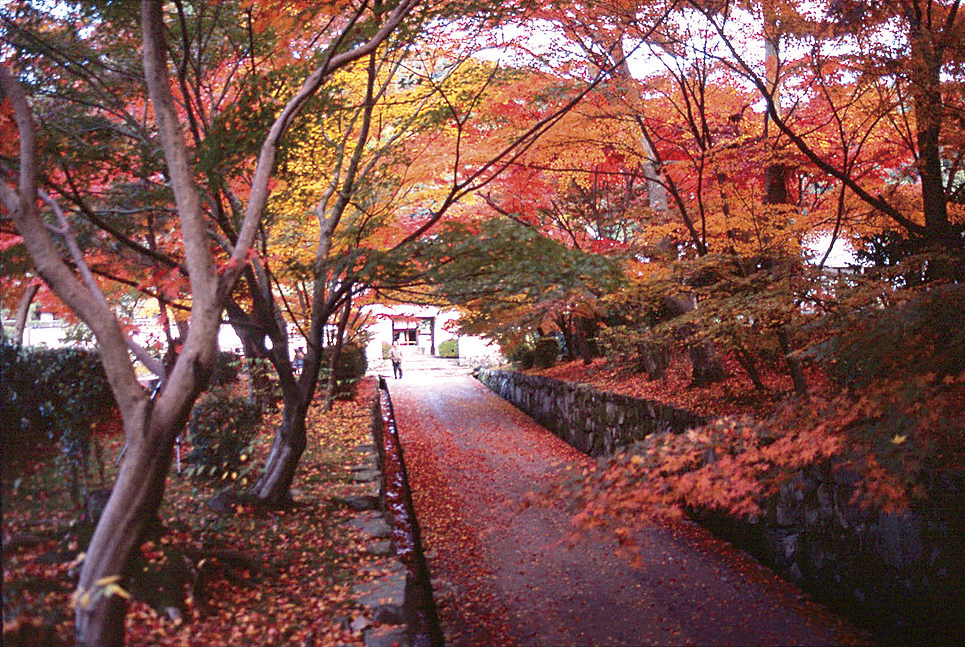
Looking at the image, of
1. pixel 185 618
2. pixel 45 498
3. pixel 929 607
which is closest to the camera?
pixel 185 618

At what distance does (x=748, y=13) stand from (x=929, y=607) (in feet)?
21.5

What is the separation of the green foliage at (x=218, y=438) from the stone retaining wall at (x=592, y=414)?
5795 mm

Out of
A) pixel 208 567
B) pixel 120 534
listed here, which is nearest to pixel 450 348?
pixel 208 567

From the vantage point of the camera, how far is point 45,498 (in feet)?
14.9

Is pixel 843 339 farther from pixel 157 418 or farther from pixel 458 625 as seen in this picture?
pixel 157 418

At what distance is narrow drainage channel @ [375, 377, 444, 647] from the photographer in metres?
5.69

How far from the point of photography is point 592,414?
13.4 meters

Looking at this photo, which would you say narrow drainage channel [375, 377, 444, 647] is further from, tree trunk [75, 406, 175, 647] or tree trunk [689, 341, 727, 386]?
tree trunk [689, 341, 727, 386]

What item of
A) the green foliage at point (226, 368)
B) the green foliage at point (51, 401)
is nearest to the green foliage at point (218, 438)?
the green foliage at point (51, 401)

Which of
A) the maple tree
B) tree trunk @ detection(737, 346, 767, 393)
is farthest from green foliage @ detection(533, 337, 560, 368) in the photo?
the maple tree

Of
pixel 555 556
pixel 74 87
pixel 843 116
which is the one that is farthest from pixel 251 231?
pixel 843 116

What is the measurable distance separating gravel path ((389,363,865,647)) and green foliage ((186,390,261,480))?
2579mm

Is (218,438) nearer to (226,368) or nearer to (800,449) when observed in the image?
(800,449)

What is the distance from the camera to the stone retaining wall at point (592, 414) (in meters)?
10.4
